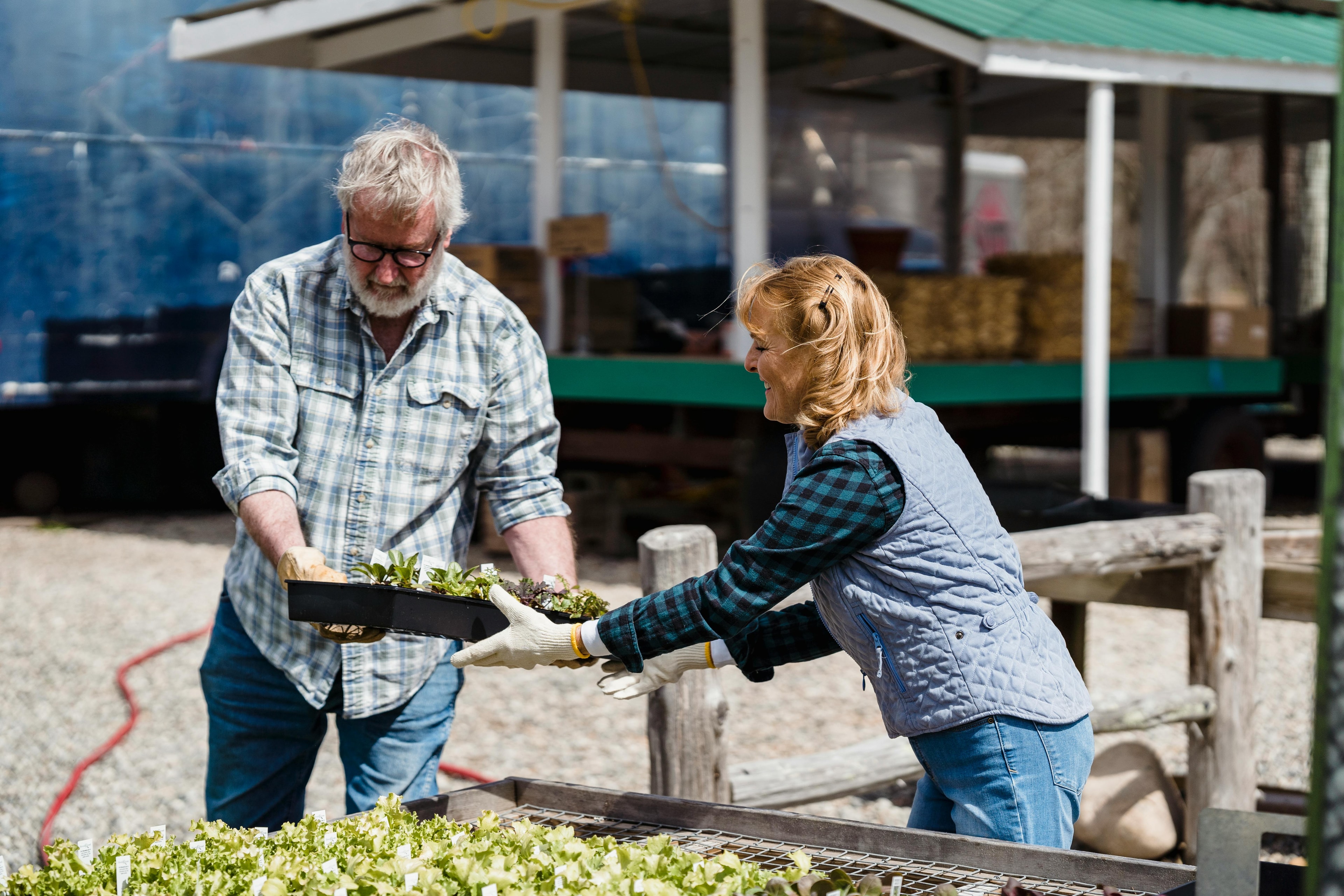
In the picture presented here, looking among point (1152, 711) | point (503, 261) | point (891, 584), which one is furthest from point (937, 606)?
point (503, 261)

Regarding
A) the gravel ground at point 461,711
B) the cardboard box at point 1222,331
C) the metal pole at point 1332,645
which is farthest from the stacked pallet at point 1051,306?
the metal pole at point 1332,645

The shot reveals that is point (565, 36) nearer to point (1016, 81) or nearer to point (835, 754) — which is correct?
point (1016, 81)

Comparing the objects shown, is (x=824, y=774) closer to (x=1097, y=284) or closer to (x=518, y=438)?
(x=518, y=438)

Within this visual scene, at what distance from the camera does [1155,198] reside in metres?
11.0

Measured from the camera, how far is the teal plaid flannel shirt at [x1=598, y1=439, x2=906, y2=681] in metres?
1.92

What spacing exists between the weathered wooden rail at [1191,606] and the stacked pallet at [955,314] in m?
3.82

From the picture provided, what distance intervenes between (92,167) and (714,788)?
27.9ft

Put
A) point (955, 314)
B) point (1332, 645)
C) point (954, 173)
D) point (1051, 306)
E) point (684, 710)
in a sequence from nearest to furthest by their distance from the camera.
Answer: point (1332, 645)
point (684, 710)
point (955, 314)
point (1051, 306)
point (954, 173)

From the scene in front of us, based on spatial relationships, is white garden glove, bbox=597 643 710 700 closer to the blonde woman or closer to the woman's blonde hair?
the blonde woman

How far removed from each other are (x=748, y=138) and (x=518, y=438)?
5541 millimetres

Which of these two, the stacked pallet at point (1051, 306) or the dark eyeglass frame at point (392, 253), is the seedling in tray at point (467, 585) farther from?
the stacked pallet at point (1051, 306)

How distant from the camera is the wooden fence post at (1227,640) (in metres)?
4.11

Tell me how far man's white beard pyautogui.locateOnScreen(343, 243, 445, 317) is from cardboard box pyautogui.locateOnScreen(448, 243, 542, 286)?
6.32 metres

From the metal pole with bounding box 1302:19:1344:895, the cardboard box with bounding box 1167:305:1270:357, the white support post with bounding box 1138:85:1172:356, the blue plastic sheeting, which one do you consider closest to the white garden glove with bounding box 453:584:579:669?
the metal pole with bounding box 1302:19:1344:895
